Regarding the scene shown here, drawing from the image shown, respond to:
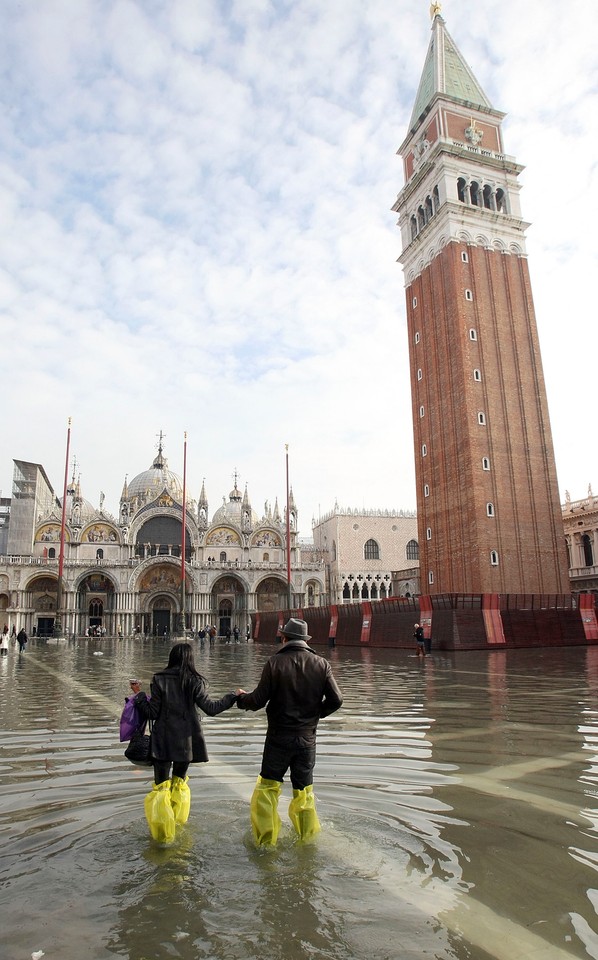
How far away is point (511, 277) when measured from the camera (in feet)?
126

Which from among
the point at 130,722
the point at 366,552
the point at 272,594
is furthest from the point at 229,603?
the point at 130,722

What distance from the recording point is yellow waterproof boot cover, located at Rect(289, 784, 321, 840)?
408cm

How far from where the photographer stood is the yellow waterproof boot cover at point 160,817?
4039 mm

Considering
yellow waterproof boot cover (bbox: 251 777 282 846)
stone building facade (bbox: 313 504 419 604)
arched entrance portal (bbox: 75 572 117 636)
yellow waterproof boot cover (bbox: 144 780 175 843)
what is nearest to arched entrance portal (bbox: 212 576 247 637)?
stone building facade (bbox: 313 504 419 604)

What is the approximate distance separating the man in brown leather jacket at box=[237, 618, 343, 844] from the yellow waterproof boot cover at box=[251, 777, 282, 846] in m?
0.01

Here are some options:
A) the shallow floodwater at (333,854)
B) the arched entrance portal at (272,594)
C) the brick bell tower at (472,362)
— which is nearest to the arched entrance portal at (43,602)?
the arched entrance portal at (272,594)

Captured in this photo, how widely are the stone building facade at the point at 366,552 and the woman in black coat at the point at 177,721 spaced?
56498 mm

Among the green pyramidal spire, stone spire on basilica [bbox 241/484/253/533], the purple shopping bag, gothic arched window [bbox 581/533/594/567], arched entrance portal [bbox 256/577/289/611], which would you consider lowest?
the purple shopping bag

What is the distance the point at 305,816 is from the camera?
409cm

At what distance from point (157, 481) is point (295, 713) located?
62.9 m

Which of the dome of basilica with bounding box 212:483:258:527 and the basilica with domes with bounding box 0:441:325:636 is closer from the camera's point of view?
the basilica with domes with bounding box 0:441:325:636

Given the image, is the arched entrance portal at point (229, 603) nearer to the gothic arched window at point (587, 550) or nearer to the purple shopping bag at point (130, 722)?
the gothic arched window at point (587, 550)

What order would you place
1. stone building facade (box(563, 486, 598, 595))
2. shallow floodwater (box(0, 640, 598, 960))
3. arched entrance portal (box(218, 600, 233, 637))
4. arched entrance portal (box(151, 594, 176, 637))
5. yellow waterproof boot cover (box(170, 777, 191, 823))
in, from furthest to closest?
arched entrance portal (box(218, 600, 233, 637)) → arched entrance portal (box(151, 594, 176, 637)) → stone building facade (box(563, 486, 598, 595)) → yellow waterproof boot cover (box(170, 777, 191, 823)) → shallow floodwater (box(0, 640, 598, 960))

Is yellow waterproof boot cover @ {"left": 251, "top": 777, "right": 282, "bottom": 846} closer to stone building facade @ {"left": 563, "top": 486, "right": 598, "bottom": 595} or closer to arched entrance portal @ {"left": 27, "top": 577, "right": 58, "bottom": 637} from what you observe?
stone building facade @ {"left": 563, "top": 486, "right": 598, "bottom": 595}
